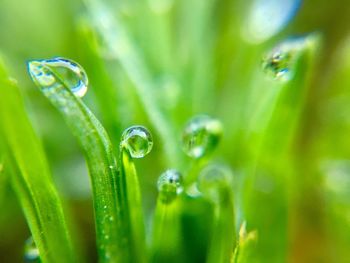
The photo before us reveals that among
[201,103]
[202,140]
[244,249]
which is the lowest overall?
[244,249]

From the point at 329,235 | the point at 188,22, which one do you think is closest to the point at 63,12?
the point at 188,22

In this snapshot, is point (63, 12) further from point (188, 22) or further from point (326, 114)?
point (326, 114)

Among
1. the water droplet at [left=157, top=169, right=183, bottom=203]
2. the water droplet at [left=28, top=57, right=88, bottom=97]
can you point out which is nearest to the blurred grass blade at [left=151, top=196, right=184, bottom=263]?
the water droplet at [left=157, top=169, right=183, bottom=203]

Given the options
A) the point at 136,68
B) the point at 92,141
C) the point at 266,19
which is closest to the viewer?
the point at 92,141

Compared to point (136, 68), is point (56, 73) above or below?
below

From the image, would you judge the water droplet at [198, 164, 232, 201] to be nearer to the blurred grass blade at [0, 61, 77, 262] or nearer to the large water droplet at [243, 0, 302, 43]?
the blurred grass blade at [0, 61, 77, 262]

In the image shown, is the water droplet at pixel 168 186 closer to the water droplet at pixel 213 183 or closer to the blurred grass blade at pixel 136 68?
the water droplet at pixel 213 183

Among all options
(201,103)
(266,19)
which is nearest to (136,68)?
(201,103)

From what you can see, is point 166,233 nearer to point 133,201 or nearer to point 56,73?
point 133,201
